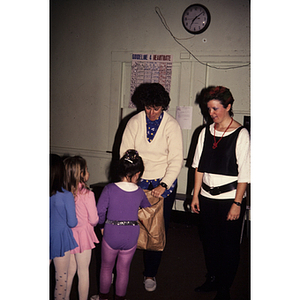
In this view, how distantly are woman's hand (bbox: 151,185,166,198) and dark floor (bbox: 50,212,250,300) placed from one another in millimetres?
681

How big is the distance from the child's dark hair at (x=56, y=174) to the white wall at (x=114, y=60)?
2258 millimetres

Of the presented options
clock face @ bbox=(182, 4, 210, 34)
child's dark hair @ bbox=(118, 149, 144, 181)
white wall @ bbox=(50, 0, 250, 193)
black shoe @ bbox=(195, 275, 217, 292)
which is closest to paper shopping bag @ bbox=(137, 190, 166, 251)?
child's dark hair @ bbox=(118, 149, 144, 181)

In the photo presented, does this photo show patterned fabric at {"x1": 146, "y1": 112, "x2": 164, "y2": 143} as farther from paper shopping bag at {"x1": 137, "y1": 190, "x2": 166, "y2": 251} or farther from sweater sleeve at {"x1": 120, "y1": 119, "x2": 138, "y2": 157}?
paper shopping bag at {"x1": 137, "y1": 190, "x2": 166, "y2": 251}

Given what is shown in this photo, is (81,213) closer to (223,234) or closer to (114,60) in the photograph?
(223,234)

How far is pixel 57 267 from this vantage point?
55.9 inches

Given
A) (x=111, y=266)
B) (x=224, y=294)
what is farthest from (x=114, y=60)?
(x=224, y=294)

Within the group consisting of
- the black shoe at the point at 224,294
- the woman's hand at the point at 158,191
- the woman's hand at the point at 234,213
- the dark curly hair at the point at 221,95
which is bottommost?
the black shoe at the point at 224,294

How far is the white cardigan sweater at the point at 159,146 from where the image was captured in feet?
6.15

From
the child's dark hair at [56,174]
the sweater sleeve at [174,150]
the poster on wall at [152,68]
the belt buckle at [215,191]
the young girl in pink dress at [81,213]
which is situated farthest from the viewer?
the poster on wall at [152,68]

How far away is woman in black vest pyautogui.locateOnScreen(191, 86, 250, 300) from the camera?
1.61 metres

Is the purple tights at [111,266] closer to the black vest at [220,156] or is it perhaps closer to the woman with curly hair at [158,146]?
the woman with curly hair at [158,146]

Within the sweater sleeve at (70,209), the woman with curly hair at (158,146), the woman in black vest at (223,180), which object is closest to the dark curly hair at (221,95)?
the woman in black vest at (223,180)
